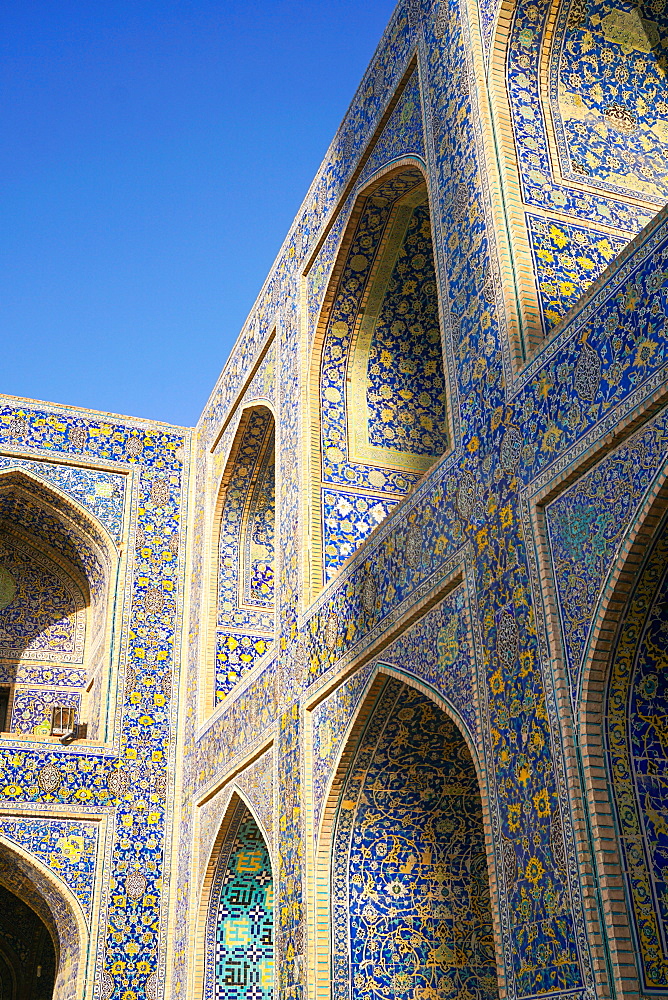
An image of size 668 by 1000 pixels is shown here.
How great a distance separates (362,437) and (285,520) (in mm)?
755

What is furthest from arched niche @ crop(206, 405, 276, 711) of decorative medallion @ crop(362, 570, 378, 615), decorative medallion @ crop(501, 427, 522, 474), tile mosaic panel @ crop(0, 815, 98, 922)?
decorative medallion @ crop(501, 427, 522, 474)

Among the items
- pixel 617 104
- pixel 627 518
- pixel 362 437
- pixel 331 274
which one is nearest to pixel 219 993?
pixel 362 437

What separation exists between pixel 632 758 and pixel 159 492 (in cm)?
710

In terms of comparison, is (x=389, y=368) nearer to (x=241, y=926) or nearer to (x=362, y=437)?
(x=362, y=437)

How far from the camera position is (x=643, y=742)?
12.0 ft

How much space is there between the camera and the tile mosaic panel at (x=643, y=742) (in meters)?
3.45

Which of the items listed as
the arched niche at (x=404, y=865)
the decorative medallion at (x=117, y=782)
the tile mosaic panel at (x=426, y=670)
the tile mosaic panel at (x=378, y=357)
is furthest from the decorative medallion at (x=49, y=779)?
the tile mosaic panel at (x=378, y=357)

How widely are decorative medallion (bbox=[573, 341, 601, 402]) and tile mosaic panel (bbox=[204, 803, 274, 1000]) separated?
4.84 metres

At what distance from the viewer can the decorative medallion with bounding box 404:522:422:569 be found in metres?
5.26

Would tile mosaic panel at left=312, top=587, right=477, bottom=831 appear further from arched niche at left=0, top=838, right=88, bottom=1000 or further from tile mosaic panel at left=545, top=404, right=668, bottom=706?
arched niche at left=0, top=838, right=88, bottom=1000

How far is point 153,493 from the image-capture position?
10156mm

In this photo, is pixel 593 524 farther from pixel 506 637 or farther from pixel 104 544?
pixel 104 544

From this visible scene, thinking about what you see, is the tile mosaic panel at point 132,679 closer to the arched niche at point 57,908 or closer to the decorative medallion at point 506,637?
the arched niche at point 57,908

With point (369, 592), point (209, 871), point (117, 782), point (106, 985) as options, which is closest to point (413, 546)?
point (369, 592)
